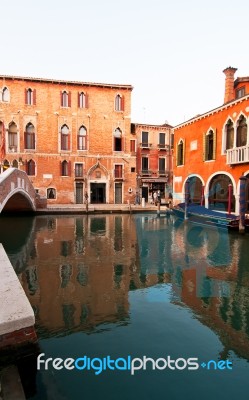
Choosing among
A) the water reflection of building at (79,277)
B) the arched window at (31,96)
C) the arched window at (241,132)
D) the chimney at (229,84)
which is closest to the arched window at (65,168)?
the arched window at (31,96)

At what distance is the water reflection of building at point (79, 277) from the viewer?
17.6 ft

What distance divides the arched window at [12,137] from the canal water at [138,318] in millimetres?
14864

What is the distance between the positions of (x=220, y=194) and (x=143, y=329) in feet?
55.1

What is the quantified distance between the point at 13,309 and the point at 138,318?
2.66 meters

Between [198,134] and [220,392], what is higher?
[198,134]

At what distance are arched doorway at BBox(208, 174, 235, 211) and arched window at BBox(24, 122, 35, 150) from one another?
15656 mm

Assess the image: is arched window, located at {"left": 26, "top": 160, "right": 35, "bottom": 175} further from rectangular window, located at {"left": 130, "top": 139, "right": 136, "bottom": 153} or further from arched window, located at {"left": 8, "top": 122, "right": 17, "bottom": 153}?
rectangular window, located at {"left": 130, "top": 139, "right": 136, "bottom": 153}

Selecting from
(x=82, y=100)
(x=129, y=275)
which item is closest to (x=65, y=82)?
(x=82, y=100)

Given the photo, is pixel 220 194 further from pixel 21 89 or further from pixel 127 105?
pixel 21 89

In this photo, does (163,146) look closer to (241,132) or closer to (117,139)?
(117,139)

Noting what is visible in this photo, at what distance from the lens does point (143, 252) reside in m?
10.3

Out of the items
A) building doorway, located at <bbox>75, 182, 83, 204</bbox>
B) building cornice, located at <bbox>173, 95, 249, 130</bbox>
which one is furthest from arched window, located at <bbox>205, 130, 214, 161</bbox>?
building doorway, located at <bbox>75, 182, 83, 204</bbox>

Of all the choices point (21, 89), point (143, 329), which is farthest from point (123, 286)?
point (21, 89)

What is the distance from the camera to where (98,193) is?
26141mm
